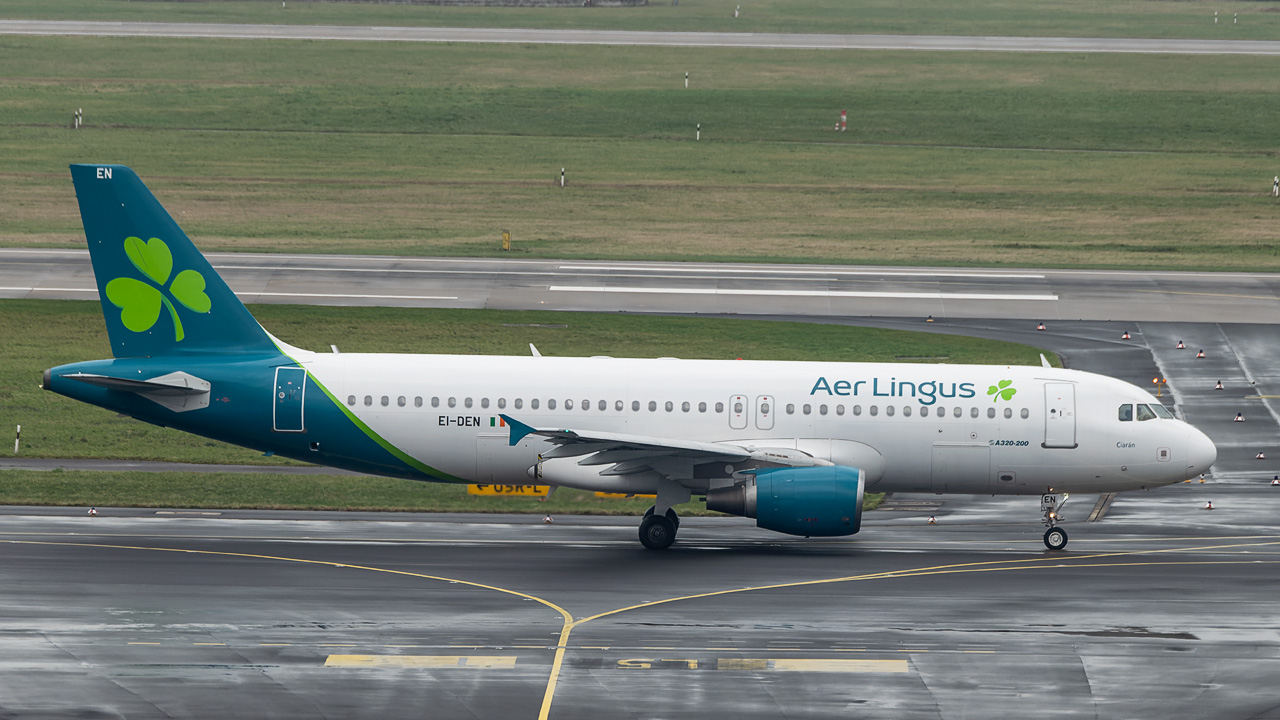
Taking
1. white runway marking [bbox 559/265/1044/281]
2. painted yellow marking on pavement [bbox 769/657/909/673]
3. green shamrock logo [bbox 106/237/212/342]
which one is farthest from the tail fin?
white runway marking [bbox 559/265/1044/281]

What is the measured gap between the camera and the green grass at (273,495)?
38.7 meters

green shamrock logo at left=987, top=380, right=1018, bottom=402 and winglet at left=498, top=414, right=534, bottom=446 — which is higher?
green shamrock logo at left=987, top=380, right=1018, bottom=402

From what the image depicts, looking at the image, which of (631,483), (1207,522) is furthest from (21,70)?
(1207,522)

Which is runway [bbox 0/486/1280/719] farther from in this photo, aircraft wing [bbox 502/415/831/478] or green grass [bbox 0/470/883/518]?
aircraft wing [bbox 502/415/831/478]

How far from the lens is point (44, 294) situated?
60.0 m

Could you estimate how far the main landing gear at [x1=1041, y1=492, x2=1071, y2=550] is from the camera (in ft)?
115

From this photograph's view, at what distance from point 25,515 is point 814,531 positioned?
19932mm

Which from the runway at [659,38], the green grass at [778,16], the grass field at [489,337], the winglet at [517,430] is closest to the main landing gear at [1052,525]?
the winglet at [517,430]

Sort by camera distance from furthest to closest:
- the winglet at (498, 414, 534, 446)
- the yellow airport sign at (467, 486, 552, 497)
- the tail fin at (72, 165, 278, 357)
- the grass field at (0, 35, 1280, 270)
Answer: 1. the grass field at (0, 35, 1280, 270)
2. the yellow airport sign at (467, 486, 552, 497)
3. the tail fin at (72, 165, 278, 357)
4. the winglet at (498, 414, 534, 446)

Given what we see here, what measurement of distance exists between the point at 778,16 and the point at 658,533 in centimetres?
11621

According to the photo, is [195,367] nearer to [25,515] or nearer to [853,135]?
[25,515]

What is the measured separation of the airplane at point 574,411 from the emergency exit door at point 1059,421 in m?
0.05

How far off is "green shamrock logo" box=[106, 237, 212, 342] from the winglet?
841 centimetres

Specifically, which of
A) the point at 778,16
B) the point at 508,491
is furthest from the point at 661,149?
the point at 778,16
